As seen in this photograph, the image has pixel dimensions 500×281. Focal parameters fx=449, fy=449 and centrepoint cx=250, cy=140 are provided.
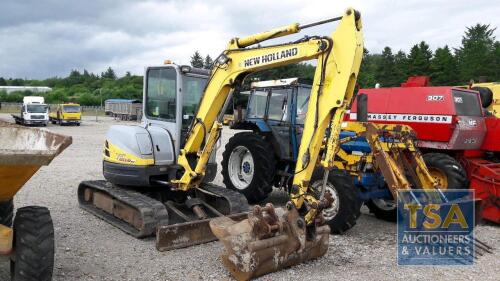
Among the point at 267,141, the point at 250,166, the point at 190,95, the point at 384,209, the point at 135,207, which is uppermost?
the point at 190,95

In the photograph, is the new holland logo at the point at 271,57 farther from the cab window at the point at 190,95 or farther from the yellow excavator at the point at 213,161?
the cab window at the point at 190,95

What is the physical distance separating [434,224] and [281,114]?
3.23 metres

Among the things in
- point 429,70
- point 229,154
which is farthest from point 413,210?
point 429,70

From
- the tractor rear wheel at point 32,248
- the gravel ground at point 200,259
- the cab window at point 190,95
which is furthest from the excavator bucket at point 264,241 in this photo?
the cab window at point 190,95

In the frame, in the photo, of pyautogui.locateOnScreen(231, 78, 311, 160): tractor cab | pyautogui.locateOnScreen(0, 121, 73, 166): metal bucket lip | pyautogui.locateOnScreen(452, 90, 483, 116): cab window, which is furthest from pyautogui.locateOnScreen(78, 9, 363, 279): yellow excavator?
pyautogui.locateOnScreen(452, 90, 483, 116): cab window

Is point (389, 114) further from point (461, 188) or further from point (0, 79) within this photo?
point (0, 79)

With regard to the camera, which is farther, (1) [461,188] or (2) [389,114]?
(2) [389,114]

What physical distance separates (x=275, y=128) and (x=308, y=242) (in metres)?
3.50

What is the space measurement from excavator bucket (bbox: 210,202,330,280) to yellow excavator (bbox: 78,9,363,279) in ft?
0.04

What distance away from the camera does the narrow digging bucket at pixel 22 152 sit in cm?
347

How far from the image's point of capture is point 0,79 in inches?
4274

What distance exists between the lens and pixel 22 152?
3.47m

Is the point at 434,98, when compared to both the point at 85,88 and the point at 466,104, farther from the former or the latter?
the point at 85,88

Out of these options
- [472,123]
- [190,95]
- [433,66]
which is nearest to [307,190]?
[190,95]
